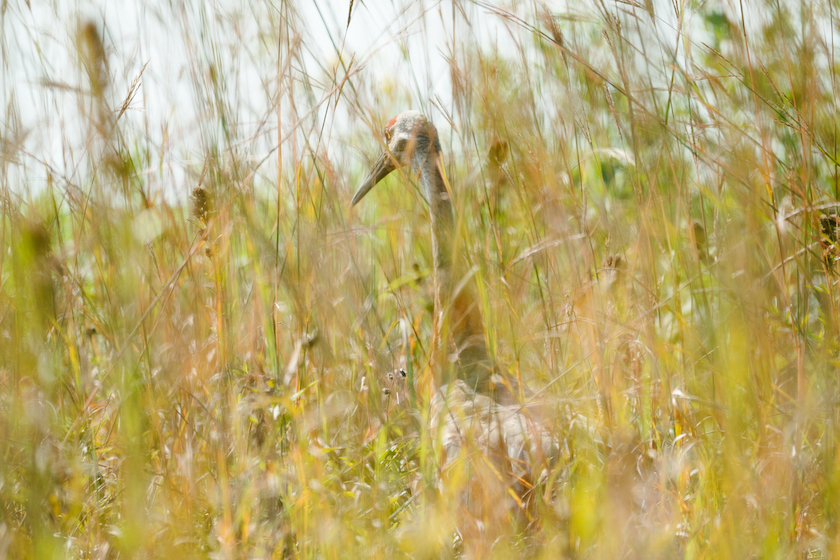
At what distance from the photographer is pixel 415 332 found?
1426mm

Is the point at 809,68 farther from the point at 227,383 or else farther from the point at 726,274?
the point at 227,383

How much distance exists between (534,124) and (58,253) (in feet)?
3.62

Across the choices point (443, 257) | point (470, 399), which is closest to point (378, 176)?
point (443, 257)

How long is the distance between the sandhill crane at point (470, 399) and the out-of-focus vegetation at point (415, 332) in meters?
0.07

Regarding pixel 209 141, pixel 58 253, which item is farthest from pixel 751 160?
pixel 58 253

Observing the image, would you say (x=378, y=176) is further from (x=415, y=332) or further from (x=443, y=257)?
(x=415, y=332)

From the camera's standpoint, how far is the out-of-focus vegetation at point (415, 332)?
3.50ft

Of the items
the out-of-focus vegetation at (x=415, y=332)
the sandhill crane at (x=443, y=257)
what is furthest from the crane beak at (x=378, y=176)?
the out-of-focus vegetation at (x=415, y=332)

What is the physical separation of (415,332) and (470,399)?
0.46 m

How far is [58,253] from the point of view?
4.93ft

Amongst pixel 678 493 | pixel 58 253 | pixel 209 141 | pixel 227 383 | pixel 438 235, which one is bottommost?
pixel 678 493

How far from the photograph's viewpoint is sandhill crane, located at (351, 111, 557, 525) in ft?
3.93

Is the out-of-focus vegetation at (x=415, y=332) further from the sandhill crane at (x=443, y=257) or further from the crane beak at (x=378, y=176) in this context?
the crane beak at (x=378, y=176)

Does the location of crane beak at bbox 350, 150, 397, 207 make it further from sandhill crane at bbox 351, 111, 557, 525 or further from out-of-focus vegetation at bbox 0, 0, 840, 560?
out-of-focus vegetation at bbox 0, 0, 840, 560
